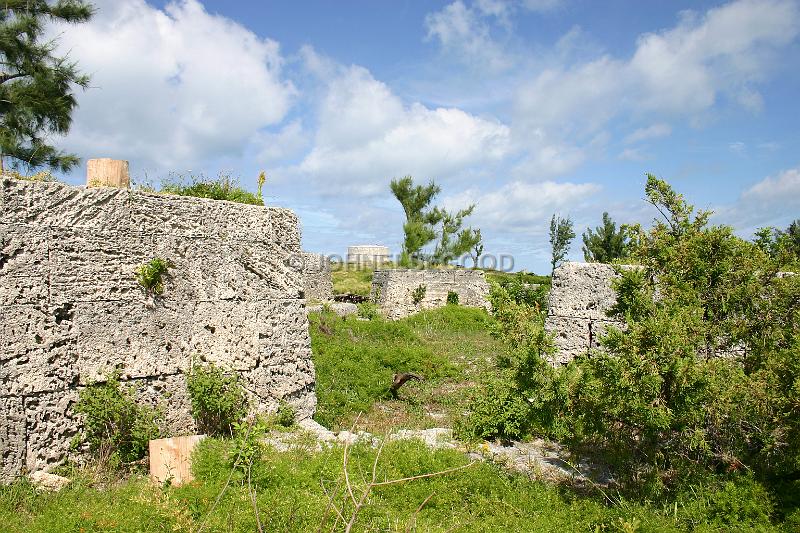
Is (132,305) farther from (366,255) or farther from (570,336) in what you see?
(366,255)

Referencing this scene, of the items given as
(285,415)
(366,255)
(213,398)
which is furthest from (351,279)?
(213,398)

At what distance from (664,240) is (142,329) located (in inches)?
200

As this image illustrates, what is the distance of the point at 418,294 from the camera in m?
20.4

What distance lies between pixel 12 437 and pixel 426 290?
1597 centimetres

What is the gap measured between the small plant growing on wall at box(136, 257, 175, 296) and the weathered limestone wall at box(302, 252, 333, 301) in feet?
52.2

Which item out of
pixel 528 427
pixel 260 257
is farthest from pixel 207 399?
pixel 528 427

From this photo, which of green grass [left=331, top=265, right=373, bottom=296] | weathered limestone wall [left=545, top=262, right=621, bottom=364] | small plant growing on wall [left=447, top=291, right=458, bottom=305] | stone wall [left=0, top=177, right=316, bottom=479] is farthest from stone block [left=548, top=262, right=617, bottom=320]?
green grass [left=331, top=265, right=373, bottom=296]

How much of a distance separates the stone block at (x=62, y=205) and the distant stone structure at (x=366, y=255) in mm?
28214

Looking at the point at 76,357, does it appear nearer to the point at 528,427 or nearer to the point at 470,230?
the point at 528,427

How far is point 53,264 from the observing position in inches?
215

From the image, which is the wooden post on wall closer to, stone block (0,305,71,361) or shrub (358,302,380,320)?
stone block (0,305,71,361)

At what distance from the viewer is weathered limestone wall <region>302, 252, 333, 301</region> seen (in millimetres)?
22344

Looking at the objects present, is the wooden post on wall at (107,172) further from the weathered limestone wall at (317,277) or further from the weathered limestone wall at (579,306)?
the weathered limestone wall at (317,277)

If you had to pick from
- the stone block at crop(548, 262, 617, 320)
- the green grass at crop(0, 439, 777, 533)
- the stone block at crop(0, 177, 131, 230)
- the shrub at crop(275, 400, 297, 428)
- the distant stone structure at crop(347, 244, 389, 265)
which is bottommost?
the green grass at crop(0, 439, 777, 533)
